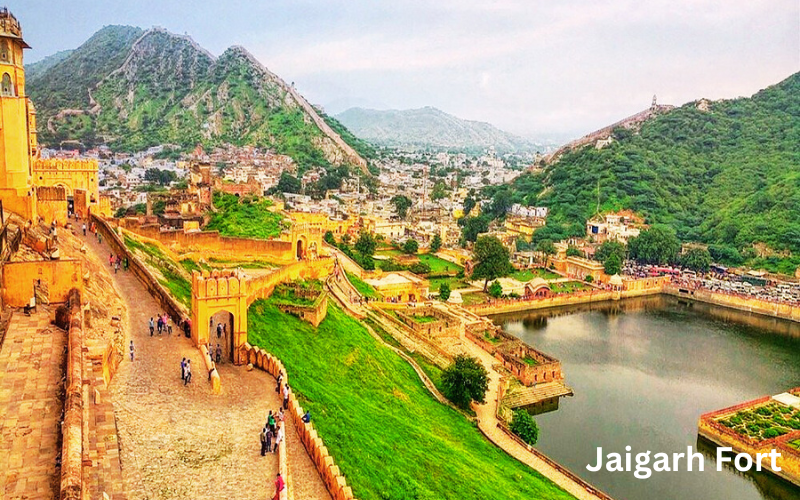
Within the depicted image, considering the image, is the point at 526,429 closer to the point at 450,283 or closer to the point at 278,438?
the point at 278,438

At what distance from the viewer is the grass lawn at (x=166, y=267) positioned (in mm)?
22781

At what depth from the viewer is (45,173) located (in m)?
31.8

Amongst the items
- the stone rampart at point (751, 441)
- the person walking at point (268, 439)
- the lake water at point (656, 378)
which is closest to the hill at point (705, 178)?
the lake water at point (656, 378)

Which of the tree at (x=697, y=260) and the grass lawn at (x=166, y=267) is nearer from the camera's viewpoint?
the grass lawn at (x=166, y=267)

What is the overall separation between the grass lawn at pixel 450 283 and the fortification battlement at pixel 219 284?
37830 mm

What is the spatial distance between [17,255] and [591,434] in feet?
80.0

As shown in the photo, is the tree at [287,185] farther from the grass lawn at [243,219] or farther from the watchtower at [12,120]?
the watchtower at [12,120]

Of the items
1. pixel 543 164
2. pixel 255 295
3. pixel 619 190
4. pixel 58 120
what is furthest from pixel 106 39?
pixel 255 295

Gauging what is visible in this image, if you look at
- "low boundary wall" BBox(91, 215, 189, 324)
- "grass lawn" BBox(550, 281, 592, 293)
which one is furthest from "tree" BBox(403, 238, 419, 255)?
"low boundary wall" BBox(91, 215, 189, 324)

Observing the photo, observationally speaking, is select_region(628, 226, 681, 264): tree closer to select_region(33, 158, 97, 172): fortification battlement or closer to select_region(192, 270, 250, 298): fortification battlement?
select_region(33, 158, 97, 172): fortification battlement

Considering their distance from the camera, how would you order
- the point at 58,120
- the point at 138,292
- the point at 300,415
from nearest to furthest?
1. the point at 300,415
2. the point at 138,292
3. the point at 58,120

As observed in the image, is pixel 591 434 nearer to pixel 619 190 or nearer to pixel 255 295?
pixel 255 295

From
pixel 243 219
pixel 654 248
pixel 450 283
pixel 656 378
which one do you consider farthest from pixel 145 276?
pixel 654 248

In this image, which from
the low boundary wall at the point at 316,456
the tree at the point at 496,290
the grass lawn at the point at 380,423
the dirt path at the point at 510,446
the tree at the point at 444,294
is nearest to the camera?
the low boundary wall at the point at 316,456
